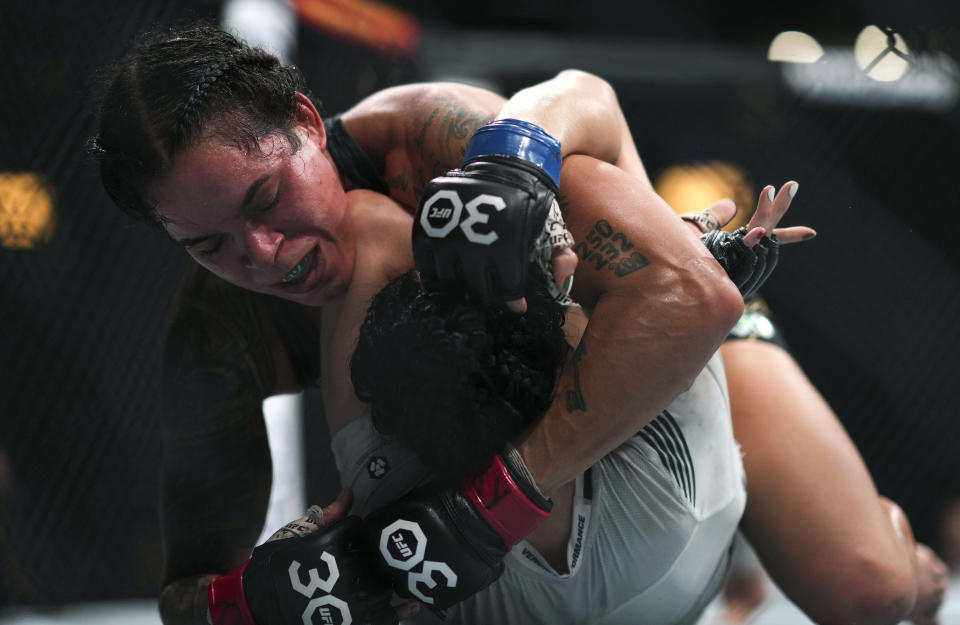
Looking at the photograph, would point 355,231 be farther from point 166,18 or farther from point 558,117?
point 166,18

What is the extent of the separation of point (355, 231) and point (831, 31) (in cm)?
141

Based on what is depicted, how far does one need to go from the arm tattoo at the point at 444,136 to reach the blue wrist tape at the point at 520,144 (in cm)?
19

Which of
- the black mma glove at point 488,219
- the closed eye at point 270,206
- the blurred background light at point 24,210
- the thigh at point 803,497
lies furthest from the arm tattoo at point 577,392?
the blurred background light at point 24,210

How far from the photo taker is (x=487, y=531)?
0.81 metres

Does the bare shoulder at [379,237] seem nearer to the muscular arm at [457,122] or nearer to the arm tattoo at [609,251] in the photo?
the muscular arm at [457,122]

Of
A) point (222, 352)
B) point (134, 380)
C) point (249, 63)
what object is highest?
point (249, 63)

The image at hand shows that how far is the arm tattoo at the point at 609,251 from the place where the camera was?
2.70ft

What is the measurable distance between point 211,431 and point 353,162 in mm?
426

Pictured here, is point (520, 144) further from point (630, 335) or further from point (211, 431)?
point (211, 431)

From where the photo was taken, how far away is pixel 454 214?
0.73 meters

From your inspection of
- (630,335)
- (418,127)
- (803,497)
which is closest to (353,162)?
(418,127)

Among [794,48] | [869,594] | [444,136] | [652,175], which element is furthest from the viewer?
[794,48]

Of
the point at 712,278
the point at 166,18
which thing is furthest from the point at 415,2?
the point at 712,278

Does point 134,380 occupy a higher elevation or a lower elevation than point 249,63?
lower
